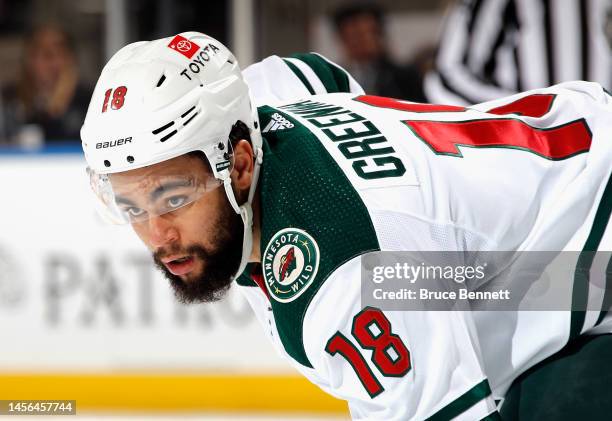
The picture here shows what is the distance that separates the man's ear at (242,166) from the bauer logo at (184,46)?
20 centimetres

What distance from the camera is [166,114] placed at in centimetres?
178

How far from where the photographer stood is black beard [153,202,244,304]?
1.88 metres

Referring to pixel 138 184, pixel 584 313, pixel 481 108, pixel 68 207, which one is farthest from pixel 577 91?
pixel 68 207

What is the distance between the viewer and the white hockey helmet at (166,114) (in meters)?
1.77

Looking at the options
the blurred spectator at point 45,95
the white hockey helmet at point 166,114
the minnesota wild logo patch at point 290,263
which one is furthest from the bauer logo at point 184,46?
the blurred spectator at point 45,95

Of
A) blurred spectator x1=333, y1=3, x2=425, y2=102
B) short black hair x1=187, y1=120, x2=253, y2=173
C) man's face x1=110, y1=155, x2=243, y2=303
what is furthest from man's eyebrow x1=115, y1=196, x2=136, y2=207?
blurred spectator x1=333, y1=3, x2=425, y2=102

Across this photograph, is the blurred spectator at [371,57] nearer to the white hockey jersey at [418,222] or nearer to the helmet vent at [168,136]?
the white hockey jersey at [418,222]

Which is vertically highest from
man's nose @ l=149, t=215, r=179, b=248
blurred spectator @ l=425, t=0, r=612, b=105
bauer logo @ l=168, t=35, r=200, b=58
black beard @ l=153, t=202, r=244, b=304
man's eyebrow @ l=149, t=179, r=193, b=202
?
bauer logo @ l=168, t=35, r=200, b=58

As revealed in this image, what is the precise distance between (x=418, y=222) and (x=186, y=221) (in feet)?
1.54

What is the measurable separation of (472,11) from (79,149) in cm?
195

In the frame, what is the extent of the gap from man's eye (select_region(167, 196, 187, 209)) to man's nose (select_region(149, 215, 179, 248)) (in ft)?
0.13

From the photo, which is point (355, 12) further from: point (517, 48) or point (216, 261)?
point (216, 261)

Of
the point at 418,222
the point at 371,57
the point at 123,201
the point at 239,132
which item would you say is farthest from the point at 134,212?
the point at 371,57

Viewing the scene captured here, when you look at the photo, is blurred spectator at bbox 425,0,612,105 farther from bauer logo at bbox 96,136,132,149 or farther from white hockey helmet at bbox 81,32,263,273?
bauer logo at bbox 96,136,132,149
